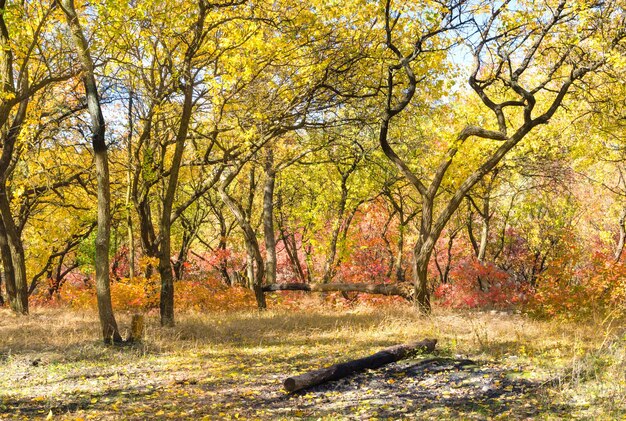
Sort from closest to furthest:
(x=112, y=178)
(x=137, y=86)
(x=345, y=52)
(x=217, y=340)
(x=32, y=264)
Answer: (x=217, y=340), (x=345, y=52), (x=137, y=86), (x=112, y=178), (x=32, y=264)

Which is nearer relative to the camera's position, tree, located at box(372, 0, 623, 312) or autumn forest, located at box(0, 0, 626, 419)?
autumn forest, located at box(0, 0, 626, 419)

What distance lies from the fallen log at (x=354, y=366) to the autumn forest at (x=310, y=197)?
0.03 meters

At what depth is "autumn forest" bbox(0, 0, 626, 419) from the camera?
A: 6582 millimetres

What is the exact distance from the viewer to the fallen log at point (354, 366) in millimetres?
6523

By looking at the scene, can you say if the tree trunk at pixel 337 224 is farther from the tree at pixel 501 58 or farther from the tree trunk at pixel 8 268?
the tree trunk at pixel 8 268

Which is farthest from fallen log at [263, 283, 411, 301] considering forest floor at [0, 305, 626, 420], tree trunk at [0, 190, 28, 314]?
tree trunk at [0, 190, 28, 314]

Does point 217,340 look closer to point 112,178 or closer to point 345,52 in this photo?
point 345,52

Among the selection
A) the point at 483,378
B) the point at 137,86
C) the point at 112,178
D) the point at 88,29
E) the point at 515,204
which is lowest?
the point at 483,378

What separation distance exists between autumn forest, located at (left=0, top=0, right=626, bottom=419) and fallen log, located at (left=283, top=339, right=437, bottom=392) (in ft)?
0.11

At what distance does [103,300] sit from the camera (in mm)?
9109

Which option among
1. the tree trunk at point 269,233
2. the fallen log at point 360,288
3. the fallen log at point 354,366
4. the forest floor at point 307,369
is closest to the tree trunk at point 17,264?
the forest floor at point 307,369

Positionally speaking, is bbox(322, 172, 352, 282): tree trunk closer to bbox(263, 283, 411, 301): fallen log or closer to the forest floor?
bbox(263, 283, 411, 301): fallen log

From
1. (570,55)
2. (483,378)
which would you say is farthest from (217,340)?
(570,55)

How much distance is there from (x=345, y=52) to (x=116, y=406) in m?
9.17
